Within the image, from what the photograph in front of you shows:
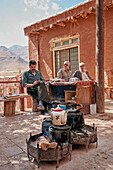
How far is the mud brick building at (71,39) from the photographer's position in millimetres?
7464

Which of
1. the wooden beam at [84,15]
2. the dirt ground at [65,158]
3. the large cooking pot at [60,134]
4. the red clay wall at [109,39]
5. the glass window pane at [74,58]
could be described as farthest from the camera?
the glass window pane at [74,58]

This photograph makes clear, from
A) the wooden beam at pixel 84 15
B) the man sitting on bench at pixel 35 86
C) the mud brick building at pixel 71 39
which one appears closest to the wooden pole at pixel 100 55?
the man sitting on bench at pixel 35 86

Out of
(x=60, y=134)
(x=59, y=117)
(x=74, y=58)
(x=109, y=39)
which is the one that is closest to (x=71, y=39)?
A: (x=74, y=58)

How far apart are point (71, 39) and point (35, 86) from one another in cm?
554

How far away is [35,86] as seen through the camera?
445 centimetres

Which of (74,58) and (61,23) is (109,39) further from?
(61,23)

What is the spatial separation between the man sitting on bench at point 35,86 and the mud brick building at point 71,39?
13.7 ft

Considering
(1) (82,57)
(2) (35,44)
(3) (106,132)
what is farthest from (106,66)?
(2) (35,44)

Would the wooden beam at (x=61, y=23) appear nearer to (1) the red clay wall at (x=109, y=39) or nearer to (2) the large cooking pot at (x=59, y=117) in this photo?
(1) the red clay wall at (x=109, y=39)

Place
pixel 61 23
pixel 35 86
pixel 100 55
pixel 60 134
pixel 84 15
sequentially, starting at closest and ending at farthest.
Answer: pixel 60 134 → pixel 35 86 → pixel 100 55 → pixel 84 15 → pixel 61 23

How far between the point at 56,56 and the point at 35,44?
203 cm

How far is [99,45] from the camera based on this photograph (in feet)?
17.1

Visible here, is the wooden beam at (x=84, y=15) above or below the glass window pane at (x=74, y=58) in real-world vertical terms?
above

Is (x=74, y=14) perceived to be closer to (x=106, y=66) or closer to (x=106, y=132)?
(x=106, y=66)
